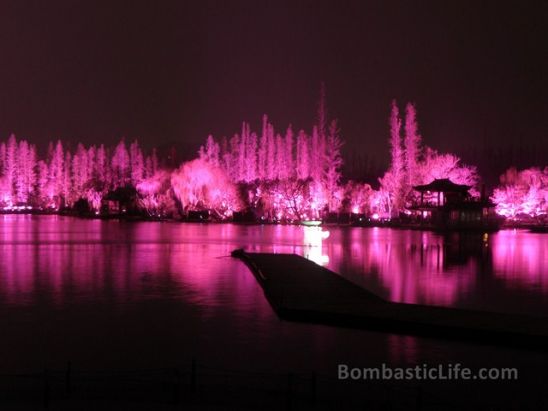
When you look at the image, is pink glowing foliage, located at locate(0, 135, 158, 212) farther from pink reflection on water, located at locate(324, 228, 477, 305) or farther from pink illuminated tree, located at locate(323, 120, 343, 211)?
pink reflection on water, located at locate(324, 228, 477, 305)

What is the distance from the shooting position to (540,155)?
369ft

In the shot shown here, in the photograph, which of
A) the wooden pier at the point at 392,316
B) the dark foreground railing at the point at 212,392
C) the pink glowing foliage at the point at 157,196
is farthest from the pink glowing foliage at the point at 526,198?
the dark foreground railing at the point at 212,392

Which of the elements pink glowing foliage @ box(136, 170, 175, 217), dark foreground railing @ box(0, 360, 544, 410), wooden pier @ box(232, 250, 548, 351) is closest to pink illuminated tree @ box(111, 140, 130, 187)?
pink glowing foliage @ box(136, 170, 175, 217)

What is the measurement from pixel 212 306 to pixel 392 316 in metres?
4.13

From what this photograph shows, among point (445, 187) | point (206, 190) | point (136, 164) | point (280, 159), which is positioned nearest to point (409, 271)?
point (445, 187)

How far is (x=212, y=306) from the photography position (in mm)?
13852

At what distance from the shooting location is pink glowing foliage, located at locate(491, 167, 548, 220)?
55.9 metres

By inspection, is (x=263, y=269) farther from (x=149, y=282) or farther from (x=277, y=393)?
(x=277, y=393)

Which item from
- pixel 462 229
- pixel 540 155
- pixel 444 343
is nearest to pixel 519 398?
pixel 444 343

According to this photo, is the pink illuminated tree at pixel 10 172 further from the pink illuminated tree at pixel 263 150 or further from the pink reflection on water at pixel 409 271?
the pink reflection on water at pixel 409 271

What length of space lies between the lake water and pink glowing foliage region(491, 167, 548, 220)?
3064cm

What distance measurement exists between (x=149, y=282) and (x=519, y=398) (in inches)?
445

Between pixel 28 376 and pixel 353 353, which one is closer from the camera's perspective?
pixel 28 376

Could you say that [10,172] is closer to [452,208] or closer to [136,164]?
[136,164]
